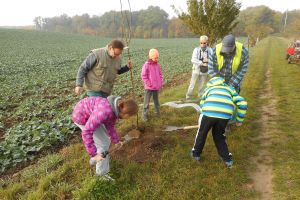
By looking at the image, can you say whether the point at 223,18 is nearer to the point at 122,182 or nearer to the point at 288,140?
the point at 288,140

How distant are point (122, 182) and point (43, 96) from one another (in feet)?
28.2

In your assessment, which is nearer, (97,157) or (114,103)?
(114,103)

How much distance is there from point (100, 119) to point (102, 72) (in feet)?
5.41

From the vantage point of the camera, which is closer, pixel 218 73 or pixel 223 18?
pixel 218 73

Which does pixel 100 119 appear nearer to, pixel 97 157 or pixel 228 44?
pixel 97 157

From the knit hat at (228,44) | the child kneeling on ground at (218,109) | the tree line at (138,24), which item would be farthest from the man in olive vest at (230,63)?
the tree line at (138,24)

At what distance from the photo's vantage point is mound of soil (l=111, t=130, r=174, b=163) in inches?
206

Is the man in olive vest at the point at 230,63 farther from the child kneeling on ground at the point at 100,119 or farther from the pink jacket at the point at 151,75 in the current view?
the child kneeling on ground at the point at 100,119

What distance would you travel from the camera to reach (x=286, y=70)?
15.4 meters

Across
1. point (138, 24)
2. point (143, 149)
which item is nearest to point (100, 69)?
point (143, 149)

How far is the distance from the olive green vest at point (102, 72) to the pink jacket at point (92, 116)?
1.22 meters

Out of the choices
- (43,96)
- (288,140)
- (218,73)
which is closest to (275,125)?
(288,140)

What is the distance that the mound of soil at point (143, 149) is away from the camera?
17.2ft

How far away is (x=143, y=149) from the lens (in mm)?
5492
